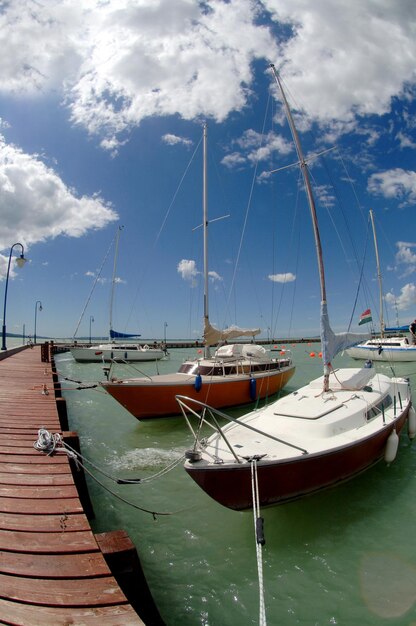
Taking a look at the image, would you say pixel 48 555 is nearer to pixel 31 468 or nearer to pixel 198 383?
pixel 31 468

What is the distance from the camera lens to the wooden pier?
101 inches

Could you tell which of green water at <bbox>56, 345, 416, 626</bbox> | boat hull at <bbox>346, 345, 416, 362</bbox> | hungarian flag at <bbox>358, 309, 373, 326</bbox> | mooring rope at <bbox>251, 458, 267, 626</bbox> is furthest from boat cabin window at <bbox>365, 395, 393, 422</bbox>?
boat hull at <bbox>346, 345, 416, 362</bbox>

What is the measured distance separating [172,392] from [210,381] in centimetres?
150

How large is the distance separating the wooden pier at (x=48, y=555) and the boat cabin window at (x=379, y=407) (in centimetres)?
618

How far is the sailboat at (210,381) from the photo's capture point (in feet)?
39.1

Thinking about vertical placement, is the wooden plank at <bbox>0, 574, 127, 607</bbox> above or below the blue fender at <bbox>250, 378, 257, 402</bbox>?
above

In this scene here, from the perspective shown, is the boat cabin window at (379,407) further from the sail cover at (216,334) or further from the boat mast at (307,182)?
the sail cover at (216,334)

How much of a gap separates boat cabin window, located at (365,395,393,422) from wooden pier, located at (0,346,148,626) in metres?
6.18

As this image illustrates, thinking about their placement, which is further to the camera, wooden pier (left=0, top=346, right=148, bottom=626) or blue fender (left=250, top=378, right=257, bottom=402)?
blue fender (left=250, top=378, right=257, bottom=402)

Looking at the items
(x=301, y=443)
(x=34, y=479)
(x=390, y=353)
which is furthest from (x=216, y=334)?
(x=390, y=353)

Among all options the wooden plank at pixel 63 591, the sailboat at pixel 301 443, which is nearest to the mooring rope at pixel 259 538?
the sailboat at pixel 301 443

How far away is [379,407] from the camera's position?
8211 millimetres

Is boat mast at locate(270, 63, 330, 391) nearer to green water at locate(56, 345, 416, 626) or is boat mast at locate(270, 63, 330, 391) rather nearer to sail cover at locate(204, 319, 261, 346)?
green water at locate(56, 345, 416, 626)

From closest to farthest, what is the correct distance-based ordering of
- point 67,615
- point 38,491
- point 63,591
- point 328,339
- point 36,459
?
point 67,615 < point 63,591 < point 38,491 < point 36,459 < point 328,339
